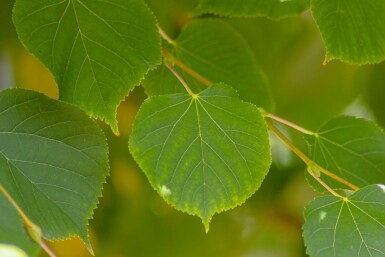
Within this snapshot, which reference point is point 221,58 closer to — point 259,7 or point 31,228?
point 259,7

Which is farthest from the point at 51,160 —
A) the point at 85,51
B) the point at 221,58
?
the point at 221,58

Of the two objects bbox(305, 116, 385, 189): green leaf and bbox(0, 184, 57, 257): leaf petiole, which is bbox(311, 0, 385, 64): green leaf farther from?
bbox(0, 184, 57, 257): leaf petiole

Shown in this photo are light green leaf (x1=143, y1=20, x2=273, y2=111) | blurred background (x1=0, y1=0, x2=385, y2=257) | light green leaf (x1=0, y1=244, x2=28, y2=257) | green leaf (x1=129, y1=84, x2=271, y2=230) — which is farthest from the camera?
blurred background (x1=0, y1=0, x2=385, y2=257)

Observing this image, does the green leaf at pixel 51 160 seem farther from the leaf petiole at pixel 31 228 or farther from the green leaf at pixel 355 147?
the green leaf at pixel 355 147

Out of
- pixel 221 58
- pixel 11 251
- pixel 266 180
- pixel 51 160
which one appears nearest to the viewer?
pixel 11 251

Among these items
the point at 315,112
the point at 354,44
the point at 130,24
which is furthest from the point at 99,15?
the point at 315,112

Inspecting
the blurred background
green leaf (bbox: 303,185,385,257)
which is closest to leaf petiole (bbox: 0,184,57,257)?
green leaf (bbox: 303,185,385,257)
